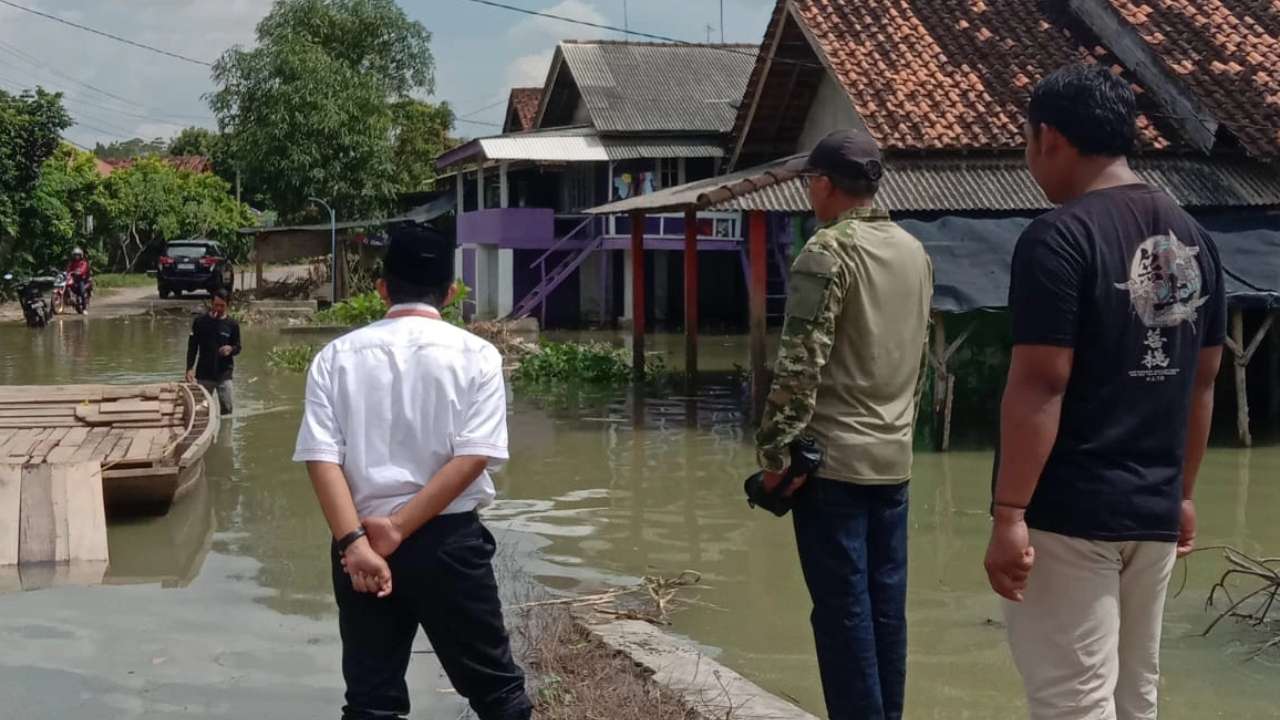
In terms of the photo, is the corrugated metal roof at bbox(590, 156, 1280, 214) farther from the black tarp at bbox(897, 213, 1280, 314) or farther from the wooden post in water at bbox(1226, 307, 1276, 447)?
the wooden post in water at bbox(1226, 307, 1276, 447)

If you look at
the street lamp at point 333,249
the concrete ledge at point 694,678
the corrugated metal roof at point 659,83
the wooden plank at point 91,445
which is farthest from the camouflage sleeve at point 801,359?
the street lamp at point 333,249

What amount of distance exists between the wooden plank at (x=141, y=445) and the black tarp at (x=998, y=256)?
658 cm

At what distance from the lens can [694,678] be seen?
525 centimetres

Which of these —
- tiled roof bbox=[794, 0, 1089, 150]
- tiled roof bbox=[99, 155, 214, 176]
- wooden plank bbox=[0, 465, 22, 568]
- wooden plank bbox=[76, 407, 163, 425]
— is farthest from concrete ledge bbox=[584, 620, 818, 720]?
tiled roof bbox=[99, 155, 214, 176]

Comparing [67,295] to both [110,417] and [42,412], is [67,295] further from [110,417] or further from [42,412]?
[110,417]

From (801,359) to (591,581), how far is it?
4.45 m

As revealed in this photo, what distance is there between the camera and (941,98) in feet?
49.3

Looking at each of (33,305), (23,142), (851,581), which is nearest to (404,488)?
(851,581)

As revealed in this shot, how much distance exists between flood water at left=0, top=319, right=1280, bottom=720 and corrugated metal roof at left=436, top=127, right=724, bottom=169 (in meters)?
12.6

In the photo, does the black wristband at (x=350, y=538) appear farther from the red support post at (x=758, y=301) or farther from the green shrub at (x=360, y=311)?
the green shrub at (x=360, y=311)

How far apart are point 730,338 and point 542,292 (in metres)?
4.06

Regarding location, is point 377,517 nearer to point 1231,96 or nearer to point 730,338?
point 1231,96

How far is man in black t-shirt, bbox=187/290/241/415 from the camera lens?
12938 millimetres

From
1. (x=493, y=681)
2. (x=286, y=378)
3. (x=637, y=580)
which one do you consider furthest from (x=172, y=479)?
(x=286, y=378)
